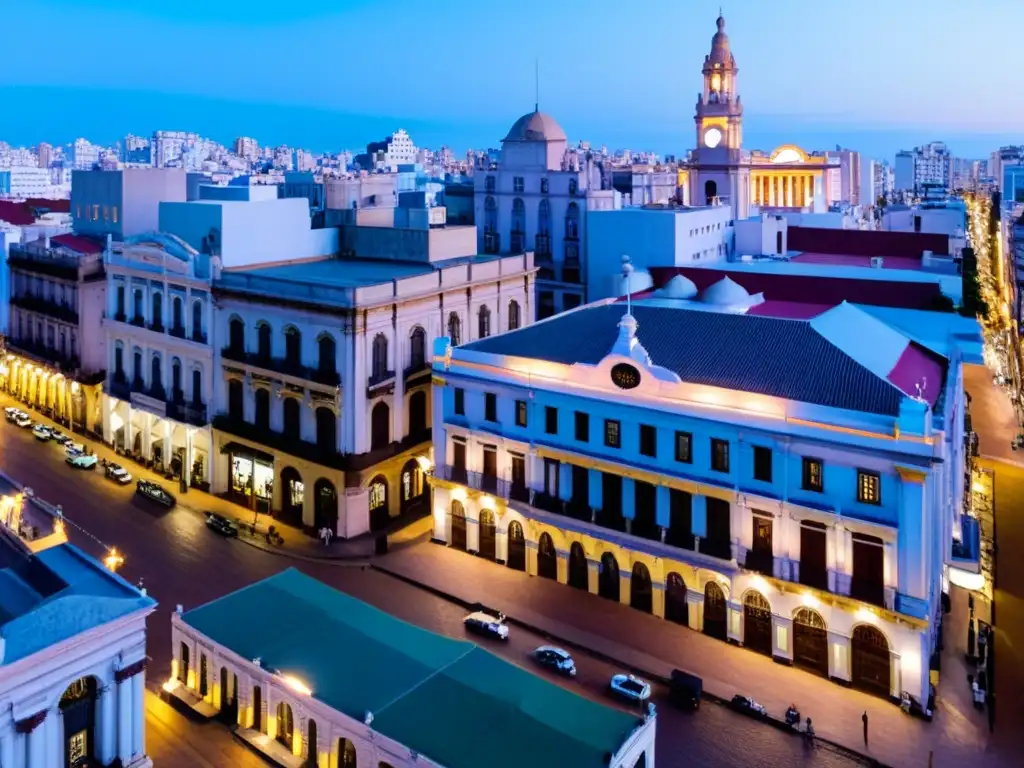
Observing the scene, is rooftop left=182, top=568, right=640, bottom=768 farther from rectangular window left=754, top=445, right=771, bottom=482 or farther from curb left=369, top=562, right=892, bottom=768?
rectangular window left=754, top=445, right=771, bottom=482

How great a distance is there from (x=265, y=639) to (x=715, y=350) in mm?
20397

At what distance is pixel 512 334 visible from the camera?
146 ft

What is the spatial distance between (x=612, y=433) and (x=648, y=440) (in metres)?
1.65

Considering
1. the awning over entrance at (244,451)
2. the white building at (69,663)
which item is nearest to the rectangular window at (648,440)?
the white building at (69,663)

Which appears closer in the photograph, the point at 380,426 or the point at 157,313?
the point at 380,426

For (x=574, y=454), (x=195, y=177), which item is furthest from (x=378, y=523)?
(x=195, y=177)

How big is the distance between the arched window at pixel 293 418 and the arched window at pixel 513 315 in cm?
1452

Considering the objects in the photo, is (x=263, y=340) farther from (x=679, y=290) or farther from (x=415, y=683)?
(x=415, y=683)

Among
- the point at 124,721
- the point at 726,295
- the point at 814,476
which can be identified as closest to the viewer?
the point at 124,721

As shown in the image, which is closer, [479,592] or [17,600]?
[17,600]

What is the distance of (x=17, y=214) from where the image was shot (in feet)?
312

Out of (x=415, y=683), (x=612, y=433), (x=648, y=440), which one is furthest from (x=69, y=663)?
(x=648, y=440)

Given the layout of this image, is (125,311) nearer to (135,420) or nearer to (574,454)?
(135,420)

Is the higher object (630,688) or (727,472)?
(727,472)
